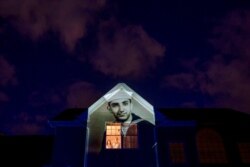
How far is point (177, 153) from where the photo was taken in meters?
16.3

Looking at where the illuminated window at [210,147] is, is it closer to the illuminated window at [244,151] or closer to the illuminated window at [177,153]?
the illuminated window at [244,151]

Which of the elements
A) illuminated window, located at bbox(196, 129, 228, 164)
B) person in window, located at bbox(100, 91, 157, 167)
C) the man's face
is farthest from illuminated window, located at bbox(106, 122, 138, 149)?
illuminated window, located at bbox(196, 129, 228, 164)

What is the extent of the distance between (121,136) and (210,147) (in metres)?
6.63

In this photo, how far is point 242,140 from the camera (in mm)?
17953

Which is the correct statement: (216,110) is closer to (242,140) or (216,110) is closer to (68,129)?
(242,140)

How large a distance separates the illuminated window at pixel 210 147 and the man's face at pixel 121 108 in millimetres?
5602

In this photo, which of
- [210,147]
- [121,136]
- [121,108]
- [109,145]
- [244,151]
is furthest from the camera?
[244,151]

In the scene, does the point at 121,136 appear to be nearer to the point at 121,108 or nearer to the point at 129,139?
the point at 129,139

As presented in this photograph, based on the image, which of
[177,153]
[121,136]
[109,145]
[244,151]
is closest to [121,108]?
[121,136]

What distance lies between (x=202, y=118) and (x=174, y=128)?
2.85 meters

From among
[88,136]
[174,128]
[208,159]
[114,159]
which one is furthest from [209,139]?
[88,136]

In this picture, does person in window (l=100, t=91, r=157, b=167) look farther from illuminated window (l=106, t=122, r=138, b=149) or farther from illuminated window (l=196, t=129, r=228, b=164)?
illuminated window (l=196, t=129, r=228, b=164)

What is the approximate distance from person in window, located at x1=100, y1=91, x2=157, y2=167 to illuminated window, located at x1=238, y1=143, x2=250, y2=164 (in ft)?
22.0

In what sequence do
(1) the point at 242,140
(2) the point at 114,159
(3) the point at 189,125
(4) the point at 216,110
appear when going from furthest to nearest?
(4) the point at 216,110
(1) the point at 242,140
(3) the point at 189,125
(2) the point at 114,159
